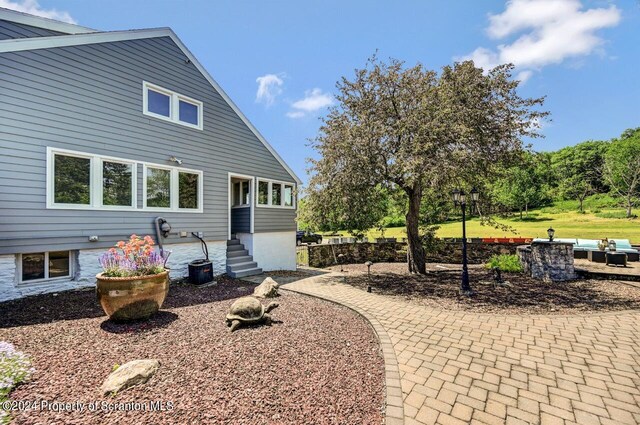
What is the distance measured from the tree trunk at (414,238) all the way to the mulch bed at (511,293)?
0.59m

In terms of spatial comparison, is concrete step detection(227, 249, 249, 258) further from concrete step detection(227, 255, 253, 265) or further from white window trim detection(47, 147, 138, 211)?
white window trim detection(47, 147, 138, 211)

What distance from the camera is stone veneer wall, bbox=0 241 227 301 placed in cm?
553

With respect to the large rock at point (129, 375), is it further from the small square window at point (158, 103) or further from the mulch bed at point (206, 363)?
the small square window at point (158, 103)

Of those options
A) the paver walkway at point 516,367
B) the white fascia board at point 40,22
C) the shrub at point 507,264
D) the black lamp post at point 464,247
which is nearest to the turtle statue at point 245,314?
the paver walkway at point 516,367

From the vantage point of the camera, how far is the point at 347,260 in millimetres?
14188

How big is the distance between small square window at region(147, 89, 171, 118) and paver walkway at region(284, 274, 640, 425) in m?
8.33

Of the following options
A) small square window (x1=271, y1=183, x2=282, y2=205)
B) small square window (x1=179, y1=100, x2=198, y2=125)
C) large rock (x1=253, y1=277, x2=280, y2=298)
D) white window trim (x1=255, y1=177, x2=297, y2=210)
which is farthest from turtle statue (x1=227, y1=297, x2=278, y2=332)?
small square window (x1=271, y1=183, x2=282, y2=205)

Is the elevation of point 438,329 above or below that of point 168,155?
below

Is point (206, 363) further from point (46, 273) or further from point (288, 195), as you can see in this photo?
point (288, 195)

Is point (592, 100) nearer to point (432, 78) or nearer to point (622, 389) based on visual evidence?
point (432, 78)

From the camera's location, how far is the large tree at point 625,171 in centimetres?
3638

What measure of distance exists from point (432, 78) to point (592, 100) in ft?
46.3

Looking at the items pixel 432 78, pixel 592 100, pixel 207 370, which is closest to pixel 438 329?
pixel 207 370

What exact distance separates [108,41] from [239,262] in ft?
24.8
